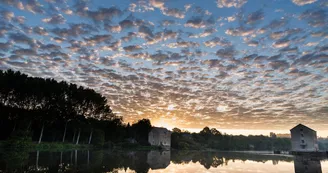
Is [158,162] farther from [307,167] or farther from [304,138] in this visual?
[304,138]

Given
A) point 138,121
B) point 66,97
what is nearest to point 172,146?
point 138,121

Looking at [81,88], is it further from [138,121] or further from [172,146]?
[172,146]

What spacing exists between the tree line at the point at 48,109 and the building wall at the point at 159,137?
3596 cm

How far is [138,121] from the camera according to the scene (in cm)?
11500

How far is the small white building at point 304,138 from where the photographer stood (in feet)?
273

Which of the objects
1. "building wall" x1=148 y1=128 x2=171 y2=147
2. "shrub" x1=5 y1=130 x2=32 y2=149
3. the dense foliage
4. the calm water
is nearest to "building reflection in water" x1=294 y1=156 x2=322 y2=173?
the calm water

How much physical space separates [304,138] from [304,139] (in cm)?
36

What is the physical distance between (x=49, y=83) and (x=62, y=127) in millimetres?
19338

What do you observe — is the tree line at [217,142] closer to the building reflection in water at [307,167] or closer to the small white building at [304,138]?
the small white building at [304,138]

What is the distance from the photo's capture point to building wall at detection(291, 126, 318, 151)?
83062 mm

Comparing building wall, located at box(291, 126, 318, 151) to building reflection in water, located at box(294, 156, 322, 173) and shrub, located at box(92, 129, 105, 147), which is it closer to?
building reflection in water, located at box(294, 156, 322, 173)

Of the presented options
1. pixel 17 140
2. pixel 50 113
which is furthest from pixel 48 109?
pixel 17 140

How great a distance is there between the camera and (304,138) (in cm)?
8462

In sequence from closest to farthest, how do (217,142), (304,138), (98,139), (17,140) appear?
1. (17,140)
2. (98,139)
3. (304,138)
4. (217,142)
